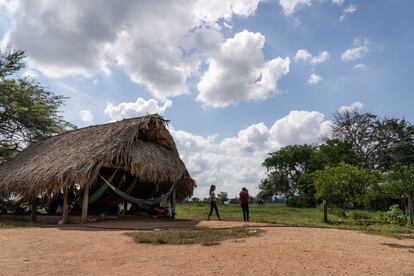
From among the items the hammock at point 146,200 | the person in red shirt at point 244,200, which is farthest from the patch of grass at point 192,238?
the person in red shirt at point 244,200

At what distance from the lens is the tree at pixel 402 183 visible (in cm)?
1207

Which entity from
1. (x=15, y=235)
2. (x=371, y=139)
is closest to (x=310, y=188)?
(x=371, y=139)

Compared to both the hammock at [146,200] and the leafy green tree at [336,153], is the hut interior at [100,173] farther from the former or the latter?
the leafy green tree at [336,153]

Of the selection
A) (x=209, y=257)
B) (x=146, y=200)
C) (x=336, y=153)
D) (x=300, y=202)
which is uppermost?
(x=336, y=153)

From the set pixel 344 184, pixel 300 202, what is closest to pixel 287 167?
pixel 300 202

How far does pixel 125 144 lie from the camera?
12852mm

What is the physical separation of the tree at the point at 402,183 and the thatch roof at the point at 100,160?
268 inches

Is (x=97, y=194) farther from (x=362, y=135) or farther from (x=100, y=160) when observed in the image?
(x=362, y=135)

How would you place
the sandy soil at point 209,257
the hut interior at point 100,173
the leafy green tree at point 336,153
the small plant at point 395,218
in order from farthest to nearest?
the leafy green tree at point 336,153
the small plant at point 395,218
the hut interior at point 100,173
the sandy soil at point 209,257

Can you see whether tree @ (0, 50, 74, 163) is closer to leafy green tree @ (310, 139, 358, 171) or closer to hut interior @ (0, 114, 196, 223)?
hut interior @ (0, 114, 196, 223)

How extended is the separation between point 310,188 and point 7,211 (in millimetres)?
24543

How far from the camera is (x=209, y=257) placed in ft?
19.1

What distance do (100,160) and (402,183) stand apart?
8952 mm

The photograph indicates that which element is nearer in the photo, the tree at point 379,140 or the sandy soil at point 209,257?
the sandy soil at point 209,257
